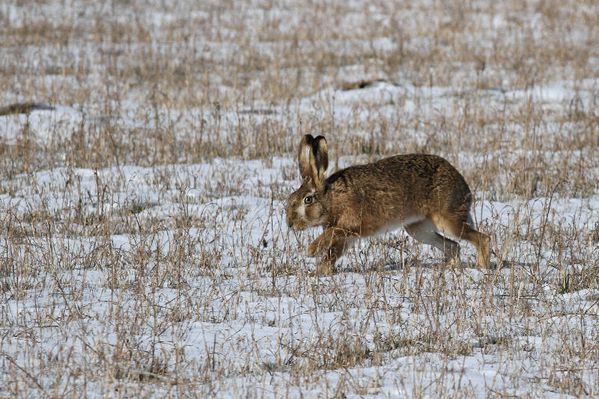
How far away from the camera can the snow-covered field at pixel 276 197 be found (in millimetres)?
4848

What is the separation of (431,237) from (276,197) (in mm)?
2158

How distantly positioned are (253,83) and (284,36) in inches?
129

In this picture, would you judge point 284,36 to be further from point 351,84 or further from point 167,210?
point 167,210

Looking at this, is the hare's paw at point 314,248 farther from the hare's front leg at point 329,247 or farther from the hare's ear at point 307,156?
the hare's ear at point 307,156

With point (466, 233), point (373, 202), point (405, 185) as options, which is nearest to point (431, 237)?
point (466, 233)

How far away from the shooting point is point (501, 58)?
16203 millimetres

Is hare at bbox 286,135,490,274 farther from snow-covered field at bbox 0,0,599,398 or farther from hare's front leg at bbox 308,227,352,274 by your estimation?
snow-covered field at bbox 0,0,599,398

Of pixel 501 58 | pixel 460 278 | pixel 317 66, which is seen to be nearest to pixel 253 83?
pixel 317 66

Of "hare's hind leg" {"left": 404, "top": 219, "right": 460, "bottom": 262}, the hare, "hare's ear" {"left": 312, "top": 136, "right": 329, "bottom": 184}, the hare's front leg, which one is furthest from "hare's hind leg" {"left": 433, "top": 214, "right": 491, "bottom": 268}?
"hare's ear" {"left": 312, "top": 136, "right": 329, "bottom": 184}

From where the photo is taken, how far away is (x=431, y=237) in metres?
7.69

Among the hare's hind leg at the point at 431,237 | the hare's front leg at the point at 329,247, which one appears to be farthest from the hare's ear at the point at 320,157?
the hare's hind leg at the point at 431,237

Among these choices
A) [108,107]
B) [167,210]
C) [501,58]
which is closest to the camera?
[167,210]

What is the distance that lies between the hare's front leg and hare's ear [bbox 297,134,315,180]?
0.47 metres

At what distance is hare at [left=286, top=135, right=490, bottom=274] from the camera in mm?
7156
